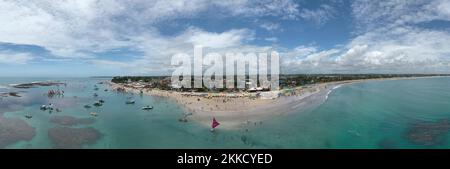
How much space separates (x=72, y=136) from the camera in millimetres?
24406

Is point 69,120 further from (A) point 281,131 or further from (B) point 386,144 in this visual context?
(B) point 386,144

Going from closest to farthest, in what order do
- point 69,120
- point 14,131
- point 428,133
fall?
point 428,133 → point 14,131 → point 69,120

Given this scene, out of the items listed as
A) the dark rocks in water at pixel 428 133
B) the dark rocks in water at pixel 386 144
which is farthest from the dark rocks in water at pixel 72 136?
the dark rocks in water at pixel 428 133

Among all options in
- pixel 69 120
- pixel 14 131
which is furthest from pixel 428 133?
pixel 14 131

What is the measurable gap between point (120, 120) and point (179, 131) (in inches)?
407

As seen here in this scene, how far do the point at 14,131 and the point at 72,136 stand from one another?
7.29 m

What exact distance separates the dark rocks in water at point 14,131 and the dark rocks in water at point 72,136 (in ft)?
6.00

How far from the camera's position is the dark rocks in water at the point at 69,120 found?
3071cm

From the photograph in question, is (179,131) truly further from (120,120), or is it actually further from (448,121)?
(448,121)

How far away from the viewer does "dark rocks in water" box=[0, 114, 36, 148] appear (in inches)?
921

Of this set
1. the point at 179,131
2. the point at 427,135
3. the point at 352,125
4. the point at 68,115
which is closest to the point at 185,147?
the point at 179,131

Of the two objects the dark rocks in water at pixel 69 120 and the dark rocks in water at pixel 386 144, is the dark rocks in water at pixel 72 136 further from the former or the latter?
the dark rocks in water at pixel 386 144

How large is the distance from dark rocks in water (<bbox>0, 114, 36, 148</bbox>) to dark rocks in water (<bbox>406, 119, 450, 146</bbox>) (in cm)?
3278

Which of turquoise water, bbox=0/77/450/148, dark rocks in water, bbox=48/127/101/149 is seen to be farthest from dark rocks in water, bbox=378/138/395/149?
dark rocks in water, bbox=48/127/101/149
